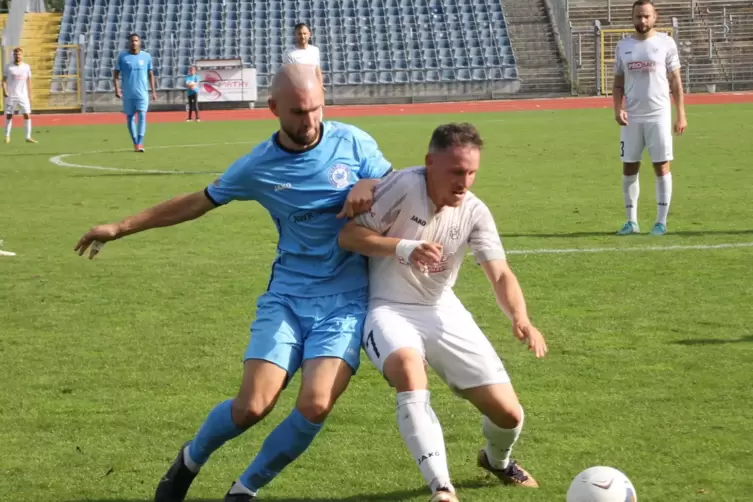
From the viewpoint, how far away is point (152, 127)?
3234cm

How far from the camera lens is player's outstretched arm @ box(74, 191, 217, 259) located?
4707mm

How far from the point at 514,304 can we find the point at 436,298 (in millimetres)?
306

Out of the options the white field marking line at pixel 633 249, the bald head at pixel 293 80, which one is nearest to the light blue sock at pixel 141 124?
the white field marking line at pixel 633 249

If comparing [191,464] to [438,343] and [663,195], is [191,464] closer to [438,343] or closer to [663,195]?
[438,343]

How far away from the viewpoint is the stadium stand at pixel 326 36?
43.6 m

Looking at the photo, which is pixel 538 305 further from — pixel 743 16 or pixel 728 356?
pixel 743 16

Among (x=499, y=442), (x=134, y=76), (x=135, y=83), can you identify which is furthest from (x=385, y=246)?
(x=134, y=76)

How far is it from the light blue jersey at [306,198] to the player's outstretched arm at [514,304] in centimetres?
51

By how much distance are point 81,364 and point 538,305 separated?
9.82 ft

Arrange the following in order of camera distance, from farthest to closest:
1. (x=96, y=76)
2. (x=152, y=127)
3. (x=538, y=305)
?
(x=96, y=76) < (x=152, y=127) < (x=538, y=305)

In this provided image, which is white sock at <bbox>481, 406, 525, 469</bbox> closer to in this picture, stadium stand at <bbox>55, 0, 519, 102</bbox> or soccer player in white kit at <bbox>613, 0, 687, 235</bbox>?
soccer player in white kit at <bbox>613, 0, 687, 235</bbox>

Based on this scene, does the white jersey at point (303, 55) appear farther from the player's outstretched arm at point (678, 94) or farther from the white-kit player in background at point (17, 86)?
the white-kit player in background at point (17, 86)

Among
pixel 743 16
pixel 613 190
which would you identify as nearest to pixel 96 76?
pixel 743 16

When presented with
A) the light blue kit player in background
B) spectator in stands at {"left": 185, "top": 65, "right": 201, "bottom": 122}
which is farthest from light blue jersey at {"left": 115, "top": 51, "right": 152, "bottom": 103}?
the light blue kit player in background
